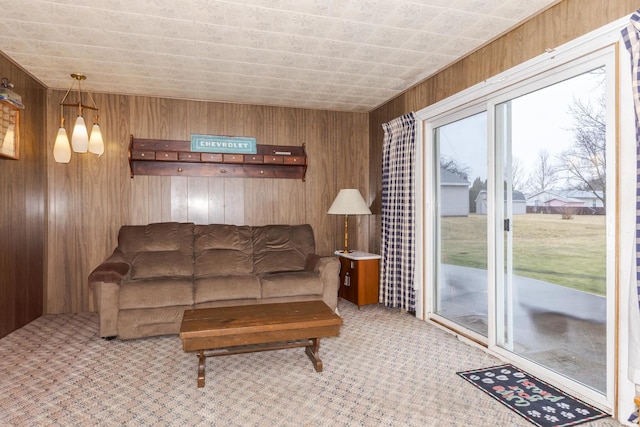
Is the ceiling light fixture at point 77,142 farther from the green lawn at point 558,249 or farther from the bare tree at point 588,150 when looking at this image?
the bare tree at point 588,150

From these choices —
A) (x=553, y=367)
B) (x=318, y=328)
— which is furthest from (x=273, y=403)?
(x=553, y=367)

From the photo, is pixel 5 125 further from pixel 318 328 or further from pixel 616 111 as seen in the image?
pixel 616 111

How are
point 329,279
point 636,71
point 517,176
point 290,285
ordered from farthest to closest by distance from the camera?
point 329,279, point 290,285, point 517,176, point 636,71

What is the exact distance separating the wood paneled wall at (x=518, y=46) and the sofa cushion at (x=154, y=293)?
115 inches

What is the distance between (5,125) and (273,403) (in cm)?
316

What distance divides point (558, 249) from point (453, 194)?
120 centimetres

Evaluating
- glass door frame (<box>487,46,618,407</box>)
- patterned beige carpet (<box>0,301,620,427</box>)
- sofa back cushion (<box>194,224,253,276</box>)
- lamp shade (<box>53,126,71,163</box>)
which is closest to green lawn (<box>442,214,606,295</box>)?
glass door frame (<box>487,46,618,407</box>)

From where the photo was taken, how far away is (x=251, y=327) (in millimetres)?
2432

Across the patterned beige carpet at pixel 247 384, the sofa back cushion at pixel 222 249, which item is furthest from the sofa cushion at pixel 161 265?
the patterned beige carpet at pixel 247 384

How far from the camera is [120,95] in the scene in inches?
168

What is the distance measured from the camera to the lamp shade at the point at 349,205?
14.1ft

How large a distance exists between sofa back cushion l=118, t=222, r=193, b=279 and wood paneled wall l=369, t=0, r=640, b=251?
2.75 meters

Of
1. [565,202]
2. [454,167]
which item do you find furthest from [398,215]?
[565,202]

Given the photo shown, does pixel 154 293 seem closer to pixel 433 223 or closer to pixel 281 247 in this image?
pixel 281 247
